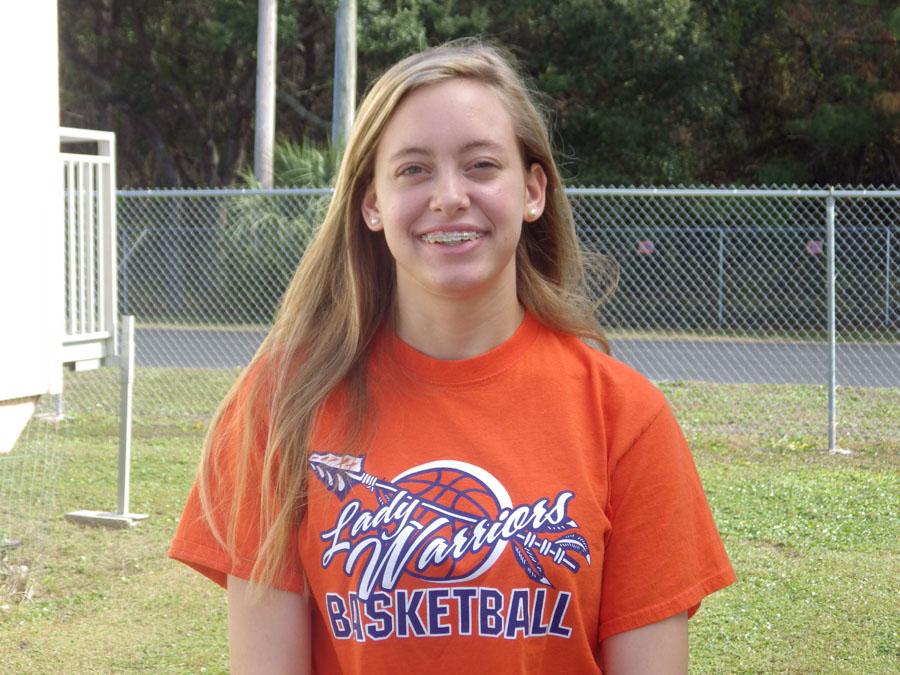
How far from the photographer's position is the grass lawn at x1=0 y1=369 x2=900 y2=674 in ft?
15.9

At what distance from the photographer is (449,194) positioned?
185cm

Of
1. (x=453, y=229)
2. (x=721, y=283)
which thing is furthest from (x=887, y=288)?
(x=453, y=229)

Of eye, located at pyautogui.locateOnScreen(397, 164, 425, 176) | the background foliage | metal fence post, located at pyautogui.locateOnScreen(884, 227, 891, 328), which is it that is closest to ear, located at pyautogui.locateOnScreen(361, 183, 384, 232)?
eye, located at pyautogui.locateOnScreen(397, 164, 425, 176)

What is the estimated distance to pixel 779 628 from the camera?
5.03m

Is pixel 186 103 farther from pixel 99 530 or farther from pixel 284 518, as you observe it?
pixel 284 518

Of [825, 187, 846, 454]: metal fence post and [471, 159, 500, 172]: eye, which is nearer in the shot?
[471, 159, 500, 172]: eye

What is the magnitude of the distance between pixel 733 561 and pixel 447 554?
4.56m

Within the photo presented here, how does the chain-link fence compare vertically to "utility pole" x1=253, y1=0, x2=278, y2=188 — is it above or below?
below

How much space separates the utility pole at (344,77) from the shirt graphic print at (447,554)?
14.0 m

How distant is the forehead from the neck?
26 centimetres

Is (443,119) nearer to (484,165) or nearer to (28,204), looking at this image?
(484,165)

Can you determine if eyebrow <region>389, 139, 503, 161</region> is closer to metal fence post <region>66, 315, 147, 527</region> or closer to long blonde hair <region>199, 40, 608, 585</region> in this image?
long blonde hair <region>199, 40, 608, 585</region>

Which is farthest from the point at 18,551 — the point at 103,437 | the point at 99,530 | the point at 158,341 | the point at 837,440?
the point at 158,341

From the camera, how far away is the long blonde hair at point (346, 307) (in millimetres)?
1874
